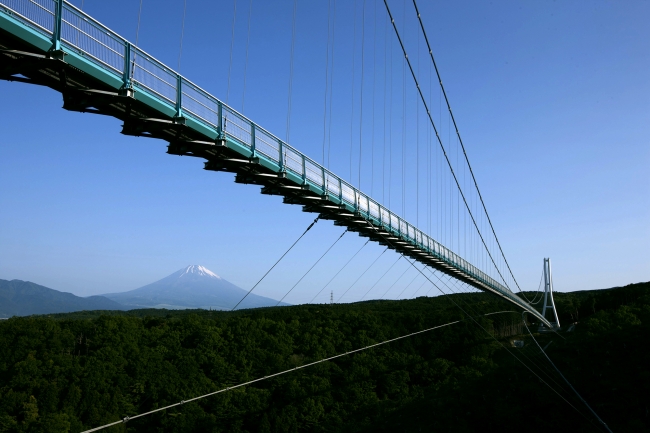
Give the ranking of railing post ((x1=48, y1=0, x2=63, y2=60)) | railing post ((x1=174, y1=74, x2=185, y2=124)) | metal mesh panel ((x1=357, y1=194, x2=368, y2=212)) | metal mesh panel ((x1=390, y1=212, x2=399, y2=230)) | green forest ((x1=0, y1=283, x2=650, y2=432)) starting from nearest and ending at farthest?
railing post ((x1=48, y1=0, x2=63, y2=60)) → railing post ((x1=174, y1=74, x2=185, y2=124)) → metal mesh panel ((x1=357, y1=194, x2=368, y2=212)) → metal mesh panel ((x1=390, y1=212, x2=399, y2=230)) → green forest ((x1=0, y1=283, x2=650, y2=432))

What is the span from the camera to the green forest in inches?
1524

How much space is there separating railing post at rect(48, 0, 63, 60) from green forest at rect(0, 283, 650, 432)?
28753 mm

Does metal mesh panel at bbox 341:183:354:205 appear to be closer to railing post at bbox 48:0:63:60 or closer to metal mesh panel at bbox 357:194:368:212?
metal mesh panel at bbox 357:194:368:212

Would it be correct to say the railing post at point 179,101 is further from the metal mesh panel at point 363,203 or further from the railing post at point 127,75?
the metal mesh panel at point 363,203

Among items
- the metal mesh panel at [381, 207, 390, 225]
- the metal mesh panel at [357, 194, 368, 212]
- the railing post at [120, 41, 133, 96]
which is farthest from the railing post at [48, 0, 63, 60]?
the metal mesh panel at [381, 207, 390, 225]

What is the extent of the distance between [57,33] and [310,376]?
189ft

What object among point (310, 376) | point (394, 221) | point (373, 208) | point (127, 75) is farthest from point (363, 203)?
point (310, 376)

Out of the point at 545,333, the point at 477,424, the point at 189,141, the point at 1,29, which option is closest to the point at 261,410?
the point at 477,424

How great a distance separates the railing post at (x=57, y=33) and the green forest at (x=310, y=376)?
94.3 ft

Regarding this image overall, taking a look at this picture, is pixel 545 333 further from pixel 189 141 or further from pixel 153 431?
pixel 189 141

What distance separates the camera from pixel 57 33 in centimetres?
1056

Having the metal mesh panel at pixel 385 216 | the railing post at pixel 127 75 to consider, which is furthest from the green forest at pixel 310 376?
the railing post at pixel 127 75

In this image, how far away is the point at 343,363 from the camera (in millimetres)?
68312

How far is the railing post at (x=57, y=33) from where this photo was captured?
10516 millimetres
